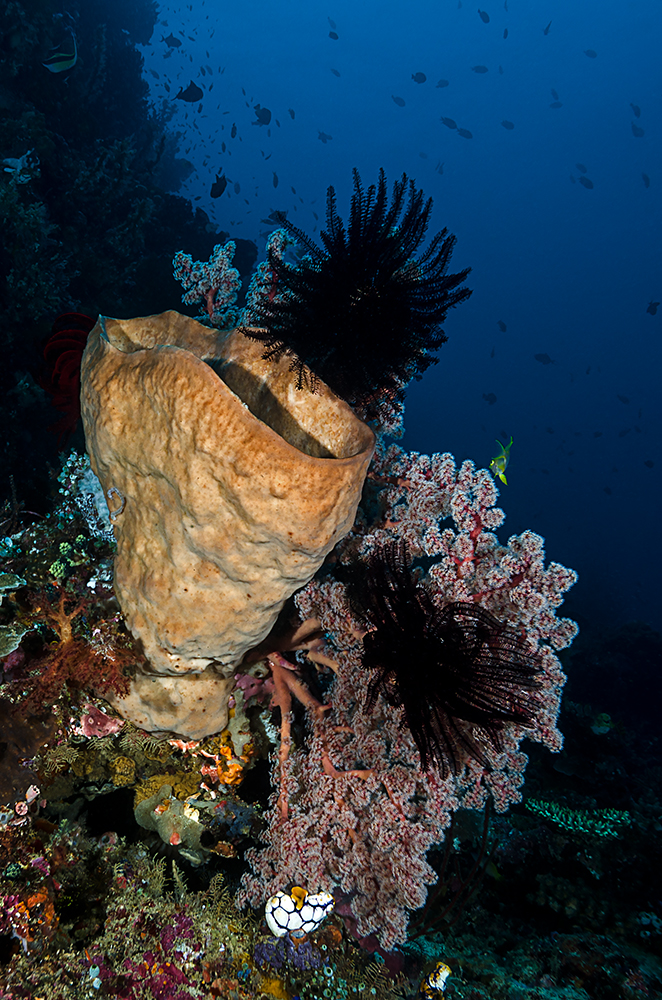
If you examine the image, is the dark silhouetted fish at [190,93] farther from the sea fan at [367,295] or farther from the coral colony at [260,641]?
the sea fan at [367,295]

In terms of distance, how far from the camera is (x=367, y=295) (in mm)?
2605

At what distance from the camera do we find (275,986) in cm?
336

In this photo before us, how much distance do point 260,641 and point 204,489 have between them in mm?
1301

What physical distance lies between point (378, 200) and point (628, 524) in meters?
86.0

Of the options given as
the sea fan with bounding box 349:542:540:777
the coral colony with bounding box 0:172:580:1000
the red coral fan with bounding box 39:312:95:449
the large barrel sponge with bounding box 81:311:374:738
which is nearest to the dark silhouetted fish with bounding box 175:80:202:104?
the coral colony with bounding box 0:172:580:1000

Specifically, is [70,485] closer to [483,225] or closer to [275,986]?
[275,986]

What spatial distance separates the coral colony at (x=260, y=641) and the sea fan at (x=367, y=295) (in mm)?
17

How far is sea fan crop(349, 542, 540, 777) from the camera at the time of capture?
8.91 feet

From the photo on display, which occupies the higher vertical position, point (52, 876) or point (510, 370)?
point (510, 370)

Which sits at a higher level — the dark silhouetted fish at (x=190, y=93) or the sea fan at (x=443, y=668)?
the dark silhouetted fish at (x=190, y=93)

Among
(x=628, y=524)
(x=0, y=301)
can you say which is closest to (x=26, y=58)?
(x=0, y=301)

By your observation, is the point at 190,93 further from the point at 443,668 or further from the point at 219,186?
the point at 443,668

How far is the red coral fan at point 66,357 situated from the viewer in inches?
136

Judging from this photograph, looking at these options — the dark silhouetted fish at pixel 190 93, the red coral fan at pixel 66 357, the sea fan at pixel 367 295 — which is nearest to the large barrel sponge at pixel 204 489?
the sea fan at pixel 367 295
